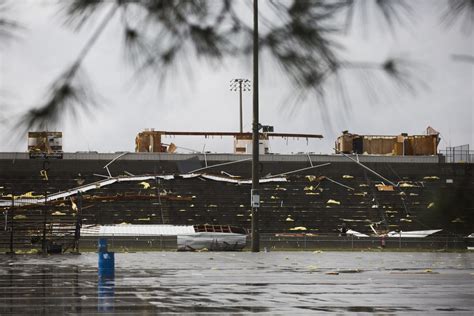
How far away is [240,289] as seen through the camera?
450 inches

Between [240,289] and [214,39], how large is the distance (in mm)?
9096

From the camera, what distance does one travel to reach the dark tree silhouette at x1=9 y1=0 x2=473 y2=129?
2406 millimetres

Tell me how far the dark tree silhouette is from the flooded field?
362 cm

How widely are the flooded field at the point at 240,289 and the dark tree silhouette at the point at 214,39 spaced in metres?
3.62

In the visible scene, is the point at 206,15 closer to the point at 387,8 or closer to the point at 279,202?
the point at 387,8

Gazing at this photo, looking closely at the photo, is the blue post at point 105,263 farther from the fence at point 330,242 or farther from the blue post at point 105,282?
the fence at point 330,242

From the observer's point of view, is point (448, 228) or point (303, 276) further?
point (303, 276)

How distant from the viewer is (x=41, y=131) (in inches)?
103

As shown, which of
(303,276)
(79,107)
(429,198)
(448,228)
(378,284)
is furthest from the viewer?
(303,276)

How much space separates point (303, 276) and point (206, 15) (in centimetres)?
1208

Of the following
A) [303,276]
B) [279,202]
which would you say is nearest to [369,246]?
[279,202]

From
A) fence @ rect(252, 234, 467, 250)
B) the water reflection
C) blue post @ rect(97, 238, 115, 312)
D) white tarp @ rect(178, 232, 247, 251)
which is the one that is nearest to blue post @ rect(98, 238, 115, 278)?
blue post @ rect(97, 238, 115, 312)

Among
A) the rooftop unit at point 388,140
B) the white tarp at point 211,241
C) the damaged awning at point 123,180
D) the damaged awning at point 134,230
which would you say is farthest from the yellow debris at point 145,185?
the rooftop unit at point 388,140

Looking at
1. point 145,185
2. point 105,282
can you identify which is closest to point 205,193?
point 145,185
